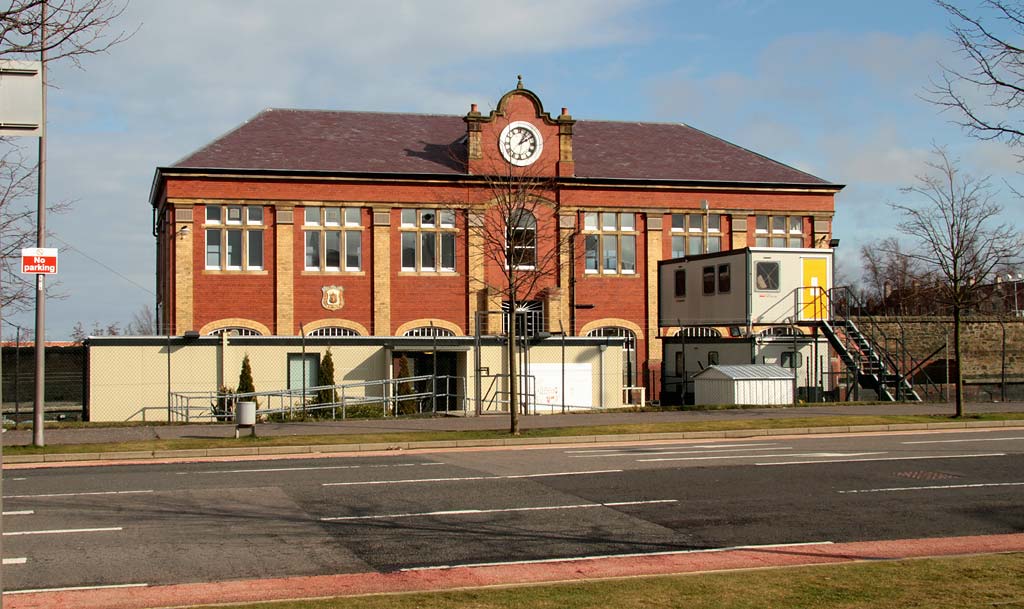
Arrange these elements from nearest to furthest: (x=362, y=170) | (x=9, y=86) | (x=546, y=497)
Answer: (x=9, y=86)
(x=546, y=497)
(x=362, y=170)

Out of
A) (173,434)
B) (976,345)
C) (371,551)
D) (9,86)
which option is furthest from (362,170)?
(9,86)

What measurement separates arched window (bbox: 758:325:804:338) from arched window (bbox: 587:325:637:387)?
7.67m

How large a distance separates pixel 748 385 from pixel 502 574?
2293cm

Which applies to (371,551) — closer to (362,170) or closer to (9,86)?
(9,86)

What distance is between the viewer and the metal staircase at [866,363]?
3466cm

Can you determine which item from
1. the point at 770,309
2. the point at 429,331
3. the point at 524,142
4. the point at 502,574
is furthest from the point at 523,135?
the point at 502,574

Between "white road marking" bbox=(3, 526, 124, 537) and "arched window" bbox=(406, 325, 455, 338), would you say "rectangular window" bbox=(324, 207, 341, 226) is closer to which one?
"arched window" bbox=(406, 325, 455, 338)

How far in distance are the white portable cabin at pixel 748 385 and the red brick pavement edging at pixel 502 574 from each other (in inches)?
786

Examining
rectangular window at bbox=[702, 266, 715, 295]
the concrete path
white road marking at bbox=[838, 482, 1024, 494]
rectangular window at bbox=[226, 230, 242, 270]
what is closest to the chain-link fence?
the concrete path

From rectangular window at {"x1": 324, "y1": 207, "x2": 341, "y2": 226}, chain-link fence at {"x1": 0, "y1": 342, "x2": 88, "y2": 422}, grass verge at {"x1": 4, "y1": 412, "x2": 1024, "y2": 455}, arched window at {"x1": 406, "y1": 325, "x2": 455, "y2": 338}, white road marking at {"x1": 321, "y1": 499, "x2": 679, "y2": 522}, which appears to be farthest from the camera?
arched window at {"x1": 406, "y1": 325, "x2": 455, "y2": 338}

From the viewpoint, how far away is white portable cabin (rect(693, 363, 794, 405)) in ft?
102

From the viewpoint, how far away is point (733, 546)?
1068 cm

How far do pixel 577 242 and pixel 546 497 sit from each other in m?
33.5

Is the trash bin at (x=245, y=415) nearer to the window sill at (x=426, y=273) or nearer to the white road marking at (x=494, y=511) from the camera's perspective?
the white road marking at (x=494, y=511)
